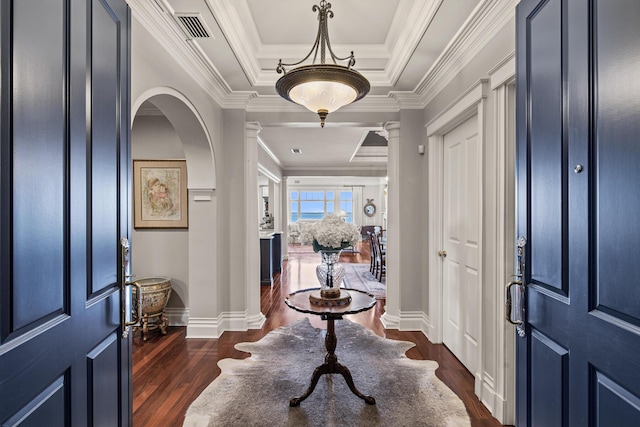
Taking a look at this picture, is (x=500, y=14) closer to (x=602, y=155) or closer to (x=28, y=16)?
(x=602, y=155)

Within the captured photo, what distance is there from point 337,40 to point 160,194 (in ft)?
8.37

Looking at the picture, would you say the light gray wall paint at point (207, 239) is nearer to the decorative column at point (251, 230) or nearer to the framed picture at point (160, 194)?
the decorative column at point (251, 230)

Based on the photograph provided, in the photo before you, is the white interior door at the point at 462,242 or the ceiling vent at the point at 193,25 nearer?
the ceiling vent at the point at 193,25

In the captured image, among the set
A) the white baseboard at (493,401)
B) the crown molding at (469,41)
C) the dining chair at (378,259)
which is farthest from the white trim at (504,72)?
the dining chair at (378,259)

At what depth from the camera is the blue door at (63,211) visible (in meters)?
0.87

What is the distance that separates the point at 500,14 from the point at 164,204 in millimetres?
3614

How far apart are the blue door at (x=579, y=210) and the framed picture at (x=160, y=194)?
3.49 m

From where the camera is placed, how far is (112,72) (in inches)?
53.6

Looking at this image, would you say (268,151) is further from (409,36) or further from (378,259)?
(409,36)

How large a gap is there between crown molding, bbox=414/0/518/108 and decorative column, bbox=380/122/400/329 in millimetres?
605

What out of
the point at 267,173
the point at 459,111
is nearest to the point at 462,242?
the point at 459,111

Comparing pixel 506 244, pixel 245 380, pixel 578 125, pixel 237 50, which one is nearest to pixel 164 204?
pixel 237 50

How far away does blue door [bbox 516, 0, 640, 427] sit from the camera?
0.92 metres

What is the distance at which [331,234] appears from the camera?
230 centimetres
